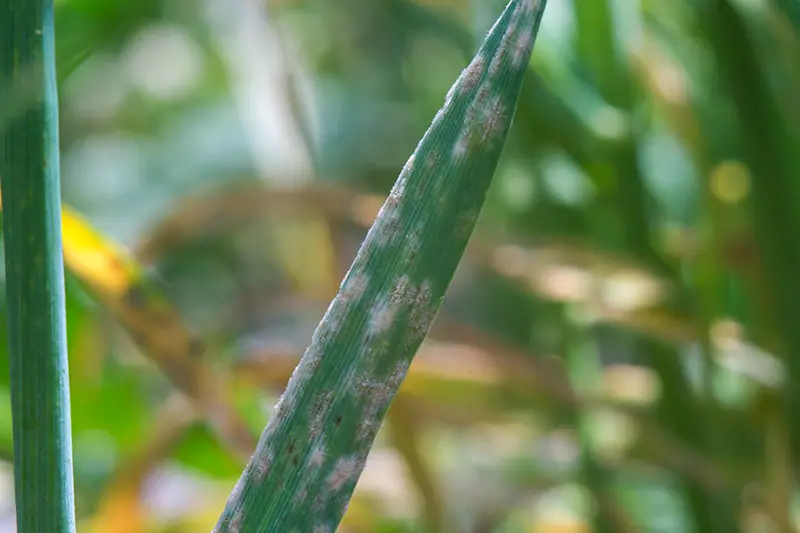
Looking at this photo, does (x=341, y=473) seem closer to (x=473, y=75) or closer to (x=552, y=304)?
(x=473, y=75)

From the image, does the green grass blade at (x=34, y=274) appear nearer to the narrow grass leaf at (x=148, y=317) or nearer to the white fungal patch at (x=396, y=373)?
the white fungal patch at (x=396, y=373)

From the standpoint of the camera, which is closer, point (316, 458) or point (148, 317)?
point (316, 458)

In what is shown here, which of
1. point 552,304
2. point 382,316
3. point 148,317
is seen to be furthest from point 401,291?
point 552,304

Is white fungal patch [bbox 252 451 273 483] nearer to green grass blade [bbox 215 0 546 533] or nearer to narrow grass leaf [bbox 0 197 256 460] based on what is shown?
green grass blade [bbox 215 0 546 533]

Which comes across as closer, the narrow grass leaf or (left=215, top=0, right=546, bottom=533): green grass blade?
Answer: (left=215, top=0, right=546, bottom=533): green grass blade

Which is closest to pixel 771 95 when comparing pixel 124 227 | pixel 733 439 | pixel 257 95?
pixel 733 439

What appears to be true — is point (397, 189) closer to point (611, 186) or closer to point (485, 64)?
point (485, 64)

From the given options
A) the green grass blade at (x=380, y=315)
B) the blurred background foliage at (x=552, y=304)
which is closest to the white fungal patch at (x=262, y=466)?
the green grass blade at (x=380, y=315)

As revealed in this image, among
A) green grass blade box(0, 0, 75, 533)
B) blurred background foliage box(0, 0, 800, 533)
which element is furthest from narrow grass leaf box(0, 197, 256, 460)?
green grass blade box(0, 0, 75, 533)
